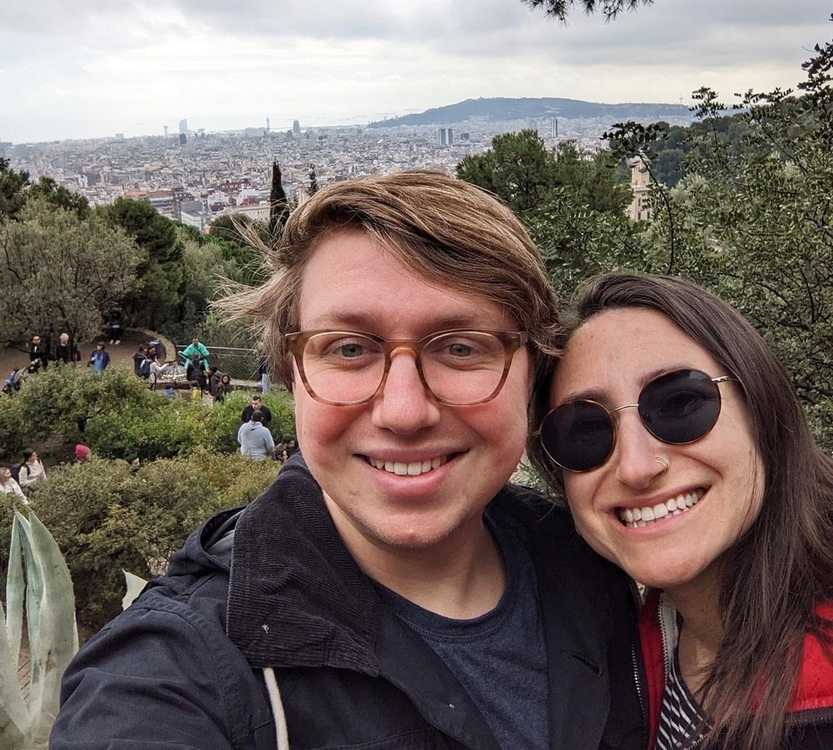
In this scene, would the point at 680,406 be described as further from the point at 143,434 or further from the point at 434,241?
the point at 143,434

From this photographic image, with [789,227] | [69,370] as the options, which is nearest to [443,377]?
[789,227]

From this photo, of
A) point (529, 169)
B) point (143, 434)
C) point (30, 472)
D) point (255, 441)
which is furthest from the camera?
point (529, 169)

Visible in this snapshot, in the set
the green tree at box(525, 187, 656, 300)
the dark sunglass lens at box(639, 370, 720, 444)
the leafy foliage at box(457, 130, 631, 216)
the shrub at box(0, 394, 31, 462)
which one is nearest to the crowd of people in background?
the shrub at box(0, 394, 31, 462)

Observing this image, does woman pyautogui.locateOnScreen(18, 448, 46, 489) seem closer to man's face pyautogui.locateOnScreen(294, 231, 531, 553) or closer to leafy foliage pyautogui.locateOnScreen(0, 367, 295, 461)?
leafy foliage pyautogui.locateOnScreen(0, 367, 295, 461)

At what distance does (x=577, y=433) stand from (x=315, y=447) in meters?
0.56

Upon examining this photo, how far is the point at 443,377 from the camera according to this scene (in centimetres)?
139

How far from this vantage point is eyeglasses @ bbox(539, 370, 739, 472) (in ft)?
4.92

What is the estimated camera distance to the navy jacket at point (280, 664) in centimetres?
113

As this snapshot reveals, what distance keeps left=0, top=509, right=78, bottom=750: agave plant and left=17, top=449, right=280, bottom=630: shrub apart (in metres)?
3.46

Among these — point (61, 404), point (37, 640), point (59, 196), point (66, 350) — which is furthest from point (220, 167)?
point (37, 640)

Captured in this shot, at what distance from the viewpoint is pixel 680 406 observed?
1.51 metres

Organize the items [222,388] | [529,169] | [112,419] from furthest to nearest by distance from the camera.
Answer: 1. [529,169]
2. [222,388]
3. [112,419]

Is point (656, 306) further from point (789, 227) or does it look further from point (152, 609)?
point (789, 227)

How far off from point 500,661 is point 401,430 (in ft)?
1.66
